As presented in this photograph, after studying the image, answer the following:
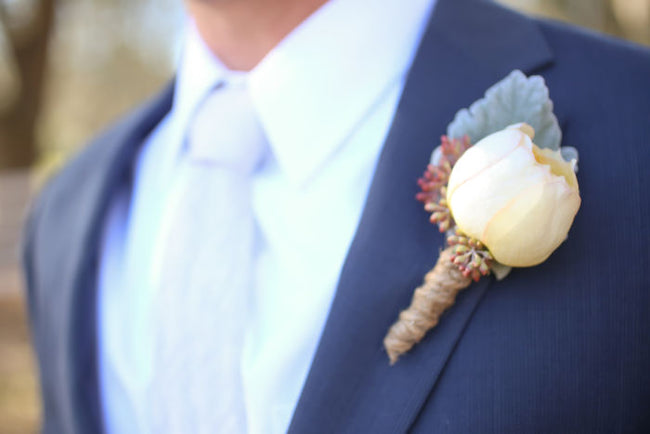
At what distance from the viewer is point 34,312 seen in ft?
6.04

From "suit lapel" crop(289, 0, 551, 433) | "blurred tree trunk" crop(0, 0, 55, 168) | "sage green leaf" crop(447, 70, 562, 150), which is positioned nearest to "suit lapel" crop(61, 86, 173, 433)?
"suit lapel" crop(289, 0, 551, 433)

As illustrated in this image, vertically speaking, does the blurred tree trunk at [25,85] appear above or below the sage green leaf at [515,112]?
below

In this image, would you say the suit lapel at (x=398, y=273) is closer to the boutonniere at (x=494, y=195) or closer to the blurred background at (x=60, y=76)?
the boutonniere at (x=494, y=195)

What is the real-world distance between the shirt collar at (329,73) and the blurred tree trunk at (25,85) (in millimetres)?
5954

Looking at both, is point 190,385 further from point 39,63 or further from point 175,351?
point 39,63

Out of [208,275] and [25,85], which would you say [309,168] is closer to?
[208,275]

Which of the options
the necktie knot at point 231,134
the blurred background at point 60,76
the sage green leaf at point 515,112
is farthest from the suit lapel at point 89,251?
the blurred background at point 60,76

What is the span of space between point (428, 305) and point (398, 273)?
9 cm

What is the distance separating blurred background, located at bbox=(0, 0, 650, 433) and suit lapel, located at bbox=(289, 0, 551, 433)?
2.92 m

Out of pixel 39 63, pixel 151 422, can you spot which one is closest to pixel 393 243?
pixel 151 422

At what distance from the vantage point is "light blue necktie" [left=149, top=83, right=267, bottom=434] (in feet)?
3.90

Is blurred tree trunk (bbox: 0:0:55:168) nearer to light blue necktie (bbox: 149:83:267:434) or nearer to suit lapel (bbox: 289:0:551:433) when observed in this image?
light blue necktie (bbox: 149:83:267:434)

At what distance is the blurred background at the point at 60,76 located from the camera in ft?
13.8

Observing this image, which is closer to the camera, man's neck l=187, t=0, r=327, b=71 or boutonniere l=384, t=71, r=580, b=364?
boutonniere l=384, t=71, r=580, b=364
